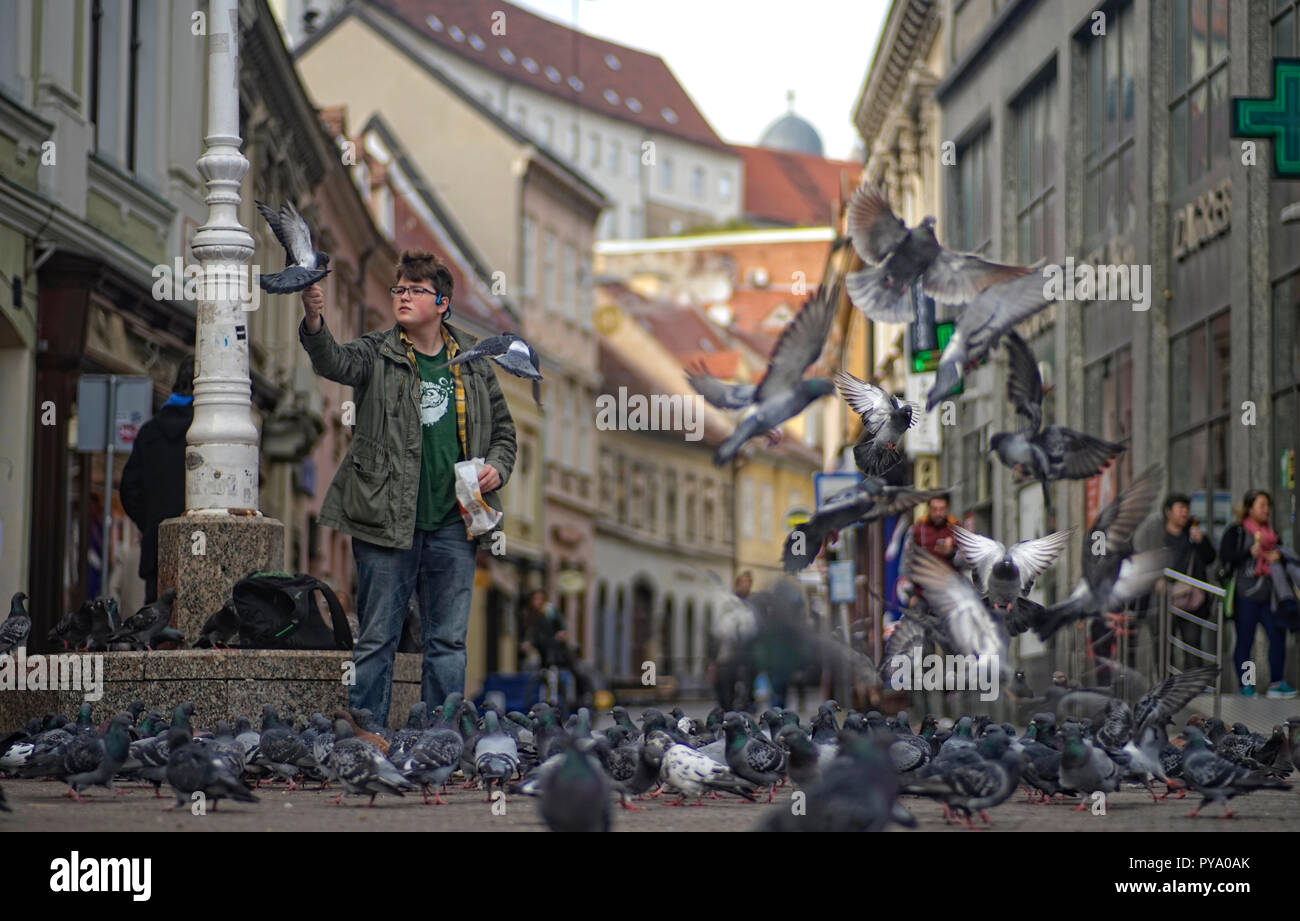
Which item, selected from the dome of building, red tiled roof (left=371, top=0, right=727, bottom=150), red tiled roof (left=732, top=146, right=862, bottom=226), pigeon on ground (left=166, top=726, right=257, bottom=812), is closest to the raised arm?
pigeon on ground (left=166, top=726, right=257, bottom=812)

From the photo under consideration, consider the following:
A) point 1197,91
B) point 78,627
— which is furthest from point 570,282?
point 78,627

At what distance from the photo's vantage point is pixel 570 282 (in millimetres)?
68125

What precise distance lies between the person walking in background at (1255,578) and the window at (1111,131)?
8.15m

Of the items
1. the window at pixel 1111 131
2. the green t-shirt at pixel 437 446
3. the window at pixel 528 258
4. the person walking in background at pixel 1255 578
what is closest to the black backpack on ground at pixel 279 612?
the green t-shirt at pixel 437 446

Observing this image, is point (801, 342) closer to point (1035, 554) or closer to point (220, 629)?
point (1035, 554)

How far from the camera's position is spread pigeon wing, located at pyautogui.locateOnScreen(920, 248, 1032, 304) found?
13766 millimetres

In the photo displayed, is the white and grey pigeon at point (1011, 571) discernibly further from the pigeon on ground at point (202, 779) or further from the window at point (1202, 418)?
the window at point (1202, 418)

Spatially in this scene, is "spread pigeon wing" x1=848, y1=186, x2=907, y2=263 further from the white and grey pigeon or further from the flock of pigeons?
the flock of pigeons

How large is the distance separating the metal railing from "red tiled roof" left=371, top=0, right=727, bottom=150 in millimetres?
57270

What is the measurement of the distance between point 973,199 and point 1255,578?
17.8 metres

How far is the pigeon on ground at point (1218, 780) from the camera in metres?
9.08

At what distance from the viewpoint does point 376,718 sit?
420 inches

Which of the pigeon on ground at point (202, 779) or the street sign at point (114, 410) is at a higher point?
the street sign at point (114, 410)
